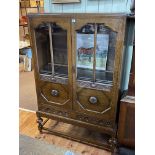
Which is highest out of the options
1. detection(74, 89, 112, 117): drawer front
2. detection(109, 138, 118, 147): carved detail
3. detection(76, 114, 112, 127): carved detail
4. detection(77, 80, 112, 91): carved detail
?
detection(77, 80, 112, 91): carved detail

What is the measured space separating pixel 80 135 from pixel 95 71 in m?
0.79

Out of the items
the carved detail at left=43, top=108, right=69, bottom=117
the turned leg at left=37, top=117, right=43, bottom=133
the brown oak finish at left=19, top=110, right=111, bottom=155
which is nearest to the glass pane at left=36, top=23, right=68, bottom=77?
the carved detail at left=43, top=108, right=69, bottom=117

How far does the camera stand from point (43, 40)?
1.62m

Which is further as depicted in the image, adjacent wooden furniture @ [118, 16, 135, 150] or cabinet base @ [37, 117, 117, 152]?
cabinet base @ [37, 117, 117, 152]

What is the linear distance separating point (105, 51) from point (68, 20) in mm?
413

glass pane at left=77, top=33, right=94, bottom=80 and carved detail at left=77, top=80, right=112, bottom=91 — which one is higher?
glass pane at left=77, top=33, right=94, bottom=80

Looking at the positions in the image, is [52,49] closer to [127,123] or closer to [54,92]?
[54,92]

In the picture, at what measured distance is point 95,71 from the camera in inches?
59.9

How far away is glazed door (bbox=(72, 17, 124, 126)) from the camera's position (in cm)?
139

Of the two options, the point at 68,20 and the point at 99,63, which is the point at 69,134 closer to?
the point at 99,63

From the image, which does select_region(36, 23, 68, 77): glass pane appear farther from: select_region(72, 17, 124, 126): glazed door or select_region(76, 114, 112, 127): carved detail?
select_region(76, 114, 112, 127): carved detail

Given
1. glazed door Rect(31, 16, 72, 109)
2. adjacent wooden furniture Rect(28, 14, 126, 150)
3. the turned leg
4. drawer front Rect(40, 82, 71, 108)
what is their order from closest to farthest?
adjacent wooden furniture Rect(28, 14, 126, 150) < glazed door Rect(31, 16, 72, 109) < drawer front Rect(40, 82, 71, 108) < the turned leg

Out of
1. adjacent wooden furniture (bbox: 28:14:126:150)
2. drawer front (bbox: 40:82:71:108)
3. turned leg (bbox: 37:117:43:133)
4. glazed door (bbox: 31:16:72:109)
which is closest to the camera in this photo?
adjacent wooden furniture (bbox: 28:14:126:150)
